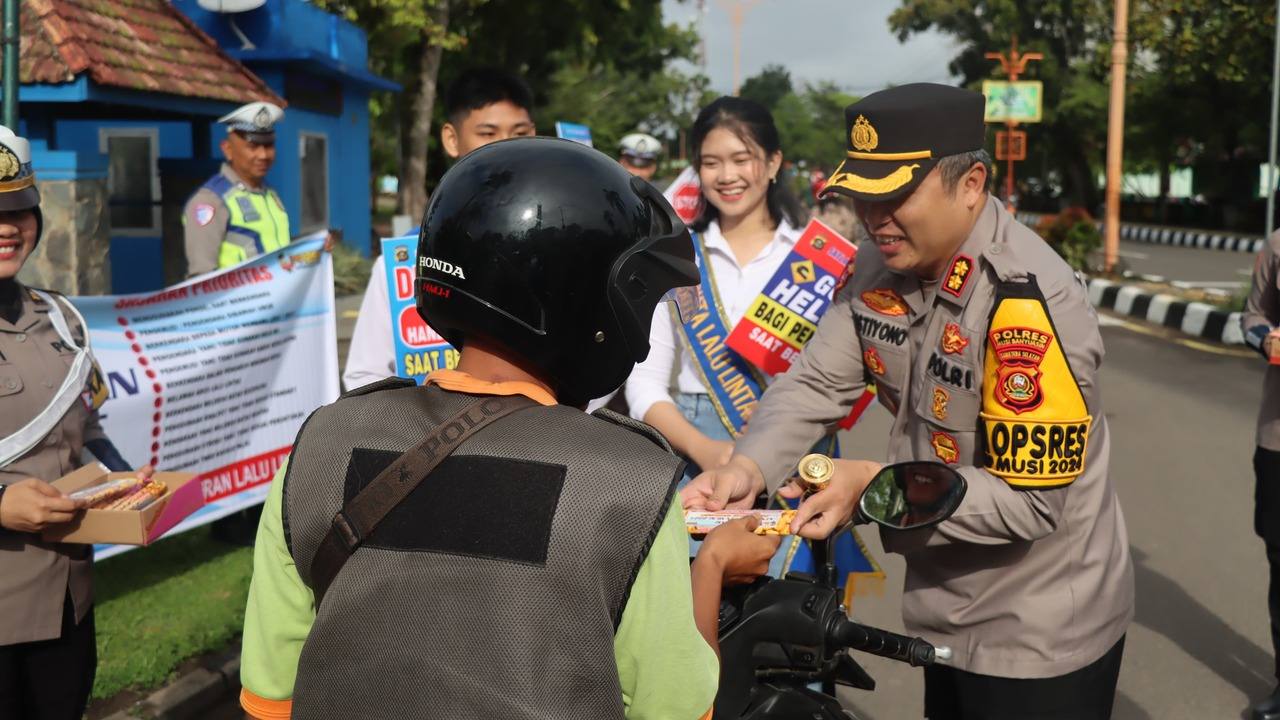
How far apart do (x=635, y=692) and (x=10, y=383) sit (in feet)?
6.46

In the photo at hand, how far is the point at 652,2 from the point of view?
26.6 m

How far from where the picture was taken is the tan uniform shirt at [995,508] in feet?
6.70

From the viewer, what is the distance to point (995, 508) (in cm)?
202

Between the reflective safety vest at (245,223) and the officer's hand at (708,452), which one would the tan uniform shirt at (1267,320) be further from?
the reflective safety vest at (245,223)

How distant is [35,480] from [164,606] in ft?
7.15

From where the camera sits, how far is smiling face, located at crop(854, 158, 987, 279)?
2.21m

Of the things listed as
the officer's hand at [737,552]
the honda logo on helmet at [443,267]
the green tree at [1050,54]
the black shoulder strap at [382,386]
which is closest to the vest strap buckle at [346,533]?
the black shoulder strap at [382,386]

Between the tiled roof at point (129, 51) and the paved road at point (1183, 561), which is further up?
the tiled roof at point (129, 51)

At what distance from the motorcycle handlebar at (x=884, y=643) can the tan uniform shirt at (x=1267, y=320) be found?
2872 mm

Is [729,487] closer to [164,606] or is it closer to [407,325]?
[407,325]

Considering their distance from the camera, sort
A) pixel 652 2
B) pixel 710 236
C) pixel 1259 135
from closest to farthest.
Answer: pixel 710 236
pixel 652 2
pixel 1259 135

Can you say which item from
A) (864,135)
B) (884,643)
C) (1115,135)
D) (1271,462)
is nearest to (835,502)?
(884,643)

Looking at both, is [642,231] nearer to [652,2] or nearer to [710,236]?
[710,236]

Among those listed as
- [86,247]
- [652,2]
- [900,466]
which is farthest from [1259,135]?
[900,466]
